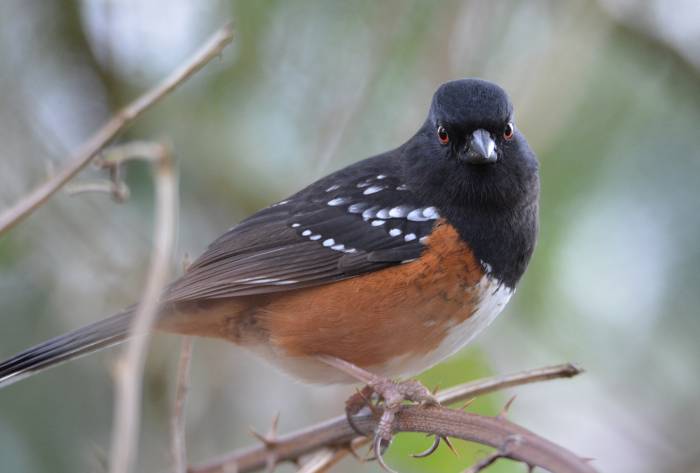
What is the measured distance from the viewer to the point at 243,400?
13.1 feet

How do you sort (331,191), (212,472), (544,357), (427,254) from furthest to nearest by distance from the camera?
(544,357), (331,191), (427,254), (212,472)

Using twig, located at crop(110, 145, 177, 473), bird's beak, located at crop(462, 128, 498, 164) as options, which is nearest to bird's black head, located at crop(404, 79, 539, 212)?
bird's beak, located at crop(462, 128, 498, 164)

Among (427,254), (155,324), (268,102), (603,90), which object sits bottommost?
(427,254)

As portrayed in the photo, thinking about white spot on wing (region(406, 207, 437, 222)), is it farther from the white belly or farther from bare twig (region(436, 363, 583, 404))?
bare twig (region(436, 363, 583, 404))

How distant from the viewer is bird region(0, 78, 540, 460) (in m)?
3.03

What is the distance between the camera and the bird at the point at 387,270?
3.03 metres

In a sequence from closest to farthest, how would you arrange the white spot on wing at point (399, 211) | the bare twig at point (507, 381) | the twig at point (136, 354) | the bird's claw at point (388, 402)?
the twig at point (136, 354)
the bare twig at point (507, 381)
the bird's claw at point (388, 402)
the white spot on wing at point (399, 211)

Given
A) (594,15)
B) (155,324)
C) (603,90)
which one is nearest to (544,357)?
(603,90)

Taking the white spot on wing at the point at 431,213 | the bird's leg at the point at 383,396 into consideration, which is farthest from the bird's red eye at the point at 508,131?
the bird's leg at the point at 383,396

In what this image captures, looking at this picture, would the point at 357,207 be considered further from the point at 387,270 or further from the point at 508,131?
the point at 508,131

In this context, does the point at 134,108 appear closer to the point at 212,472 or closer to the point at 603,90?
the point at 212,472

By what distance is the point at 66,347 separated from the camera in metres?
2.96

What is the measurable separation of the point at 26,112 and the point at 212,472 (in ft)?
6.65

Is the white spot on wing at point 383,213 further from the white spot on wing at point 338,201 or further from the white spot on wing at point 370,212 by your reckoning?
the white spot on wing at point 338,201
